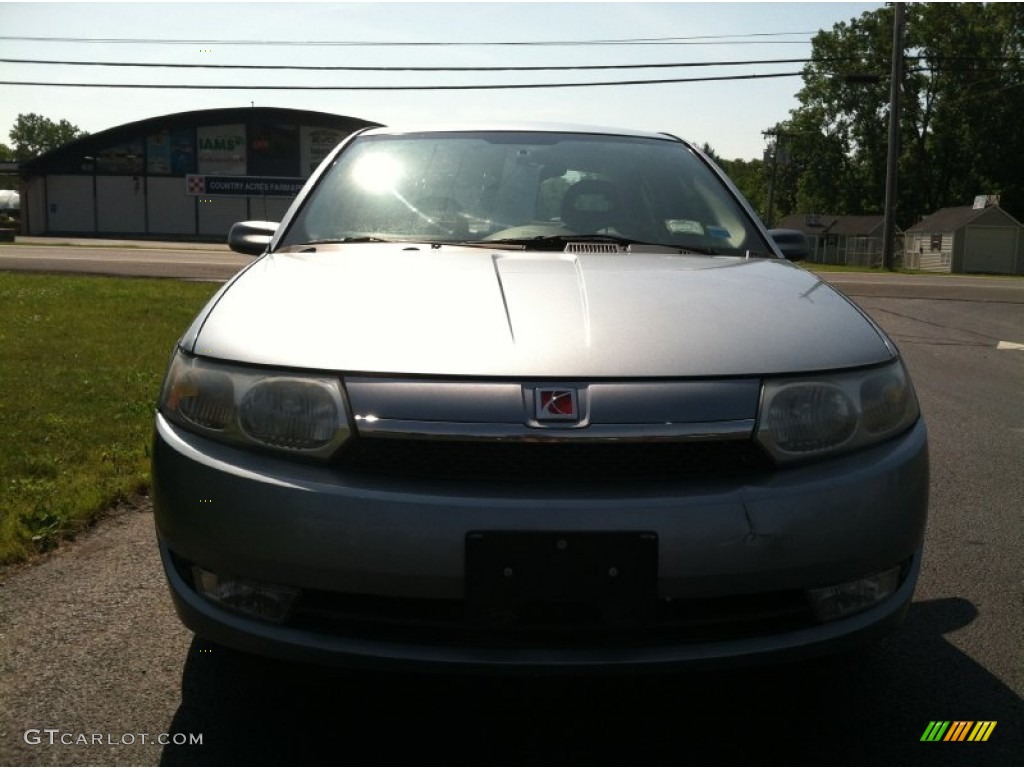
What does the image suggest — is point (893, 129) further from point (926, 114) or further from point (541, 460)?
point (926, 114)

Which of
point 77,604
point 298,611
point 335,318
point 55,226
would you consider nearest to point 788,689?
point 298,611

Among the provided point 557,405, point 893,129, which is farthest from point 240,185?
point 557,405

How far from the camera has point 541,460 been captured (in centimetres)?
210

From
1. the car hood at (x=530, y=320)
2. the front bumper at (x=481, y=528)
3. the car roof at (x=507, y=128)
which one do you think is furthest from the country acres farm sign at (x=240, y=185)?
the front bumper at (x=481, y=528)

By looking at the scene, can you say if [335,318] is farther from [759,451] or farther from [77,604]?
[77,604]

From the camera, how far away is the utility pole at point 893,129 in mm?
30453

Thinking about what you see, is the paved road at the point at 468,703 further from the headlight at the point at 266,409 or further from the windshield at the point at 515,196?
the windshield at the point at 515,196

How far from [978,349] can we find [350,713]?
31.2 ft

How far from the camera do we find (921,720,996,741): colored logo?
239cm

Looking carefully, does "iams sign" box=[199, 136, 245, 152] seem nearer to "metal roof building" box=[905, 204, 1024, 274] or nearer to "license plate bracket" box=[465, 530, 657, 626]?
"metal roof building" box=[905, 204, 1024, 274]

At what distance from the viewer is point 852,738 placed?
238 centimetres

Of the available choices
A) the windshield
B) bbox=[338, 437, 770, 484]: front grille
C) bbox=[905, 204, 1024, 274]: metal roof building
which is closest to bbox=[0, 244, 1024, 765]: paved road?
bbox=[338, 437, 770, 484]: front grille

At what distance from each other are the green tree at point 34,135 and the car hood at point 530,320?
6419 inches

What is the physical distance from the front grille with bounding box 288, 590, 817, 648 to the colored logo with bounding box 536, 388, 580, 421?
0.37m
